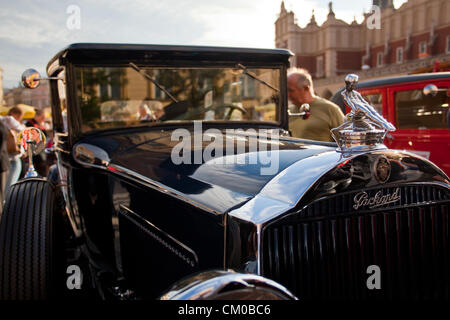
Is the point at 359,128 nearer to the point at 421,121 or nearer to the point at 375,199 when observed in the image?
the point at 375,199

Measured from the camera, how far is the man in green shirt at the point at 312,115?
3562 millimetres

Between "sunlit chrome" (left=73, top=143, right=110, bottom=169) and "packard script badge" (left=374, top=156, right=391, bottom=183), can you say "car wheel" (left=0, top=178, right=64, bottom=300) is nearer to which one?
"sunlit chrome" (left=73, top=143, right=110, bottom=169)

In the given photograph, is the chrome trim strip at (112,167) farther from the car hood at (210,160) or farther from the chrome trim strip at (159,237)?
the chrome trim strip at (159,237)

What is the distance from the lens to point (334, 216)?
133 centimetres

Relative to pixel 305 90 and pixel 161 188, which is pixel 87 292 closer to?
pixel 161 188

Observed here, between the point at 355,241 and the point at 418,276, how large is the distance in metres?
0.38

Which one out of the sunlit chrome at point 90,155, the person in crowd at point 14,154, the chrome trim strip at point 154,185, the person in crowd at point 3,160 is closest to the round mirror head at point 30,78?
the sunlit chrome at point 90,155

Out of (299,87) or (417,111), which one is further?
(417,111)

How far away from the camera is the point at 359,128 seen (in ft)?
4.87

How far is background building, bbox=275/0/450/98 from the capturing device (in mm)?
32969

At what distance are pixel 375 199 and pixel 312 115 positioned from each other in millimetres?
2324

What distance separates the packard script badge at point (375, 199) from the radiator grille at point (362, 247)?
2cm

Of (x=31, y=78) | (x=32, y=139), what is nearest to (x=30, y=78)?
(x=31, y=78)
